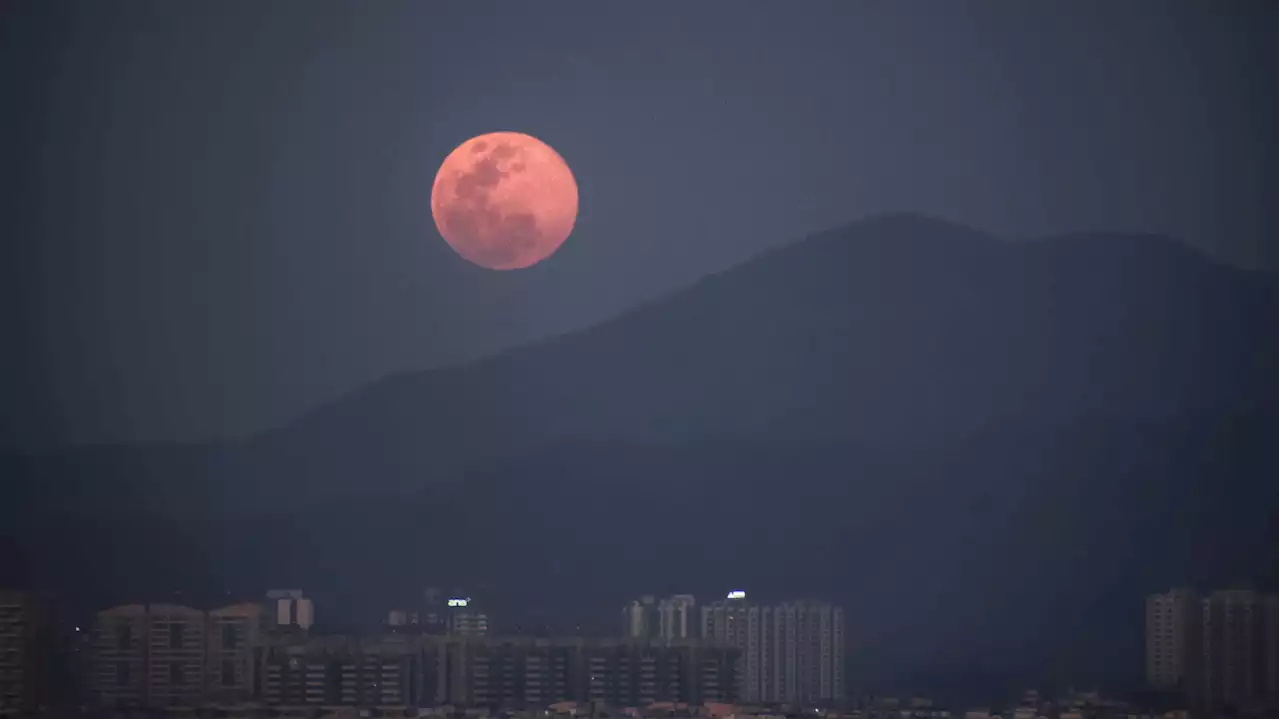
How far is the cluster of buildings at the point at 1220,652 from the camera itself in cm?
1566

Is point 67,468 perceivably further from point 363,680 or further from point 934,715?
point 934,715

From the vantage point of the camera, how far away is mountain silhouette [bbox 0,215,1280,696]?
19.4 m

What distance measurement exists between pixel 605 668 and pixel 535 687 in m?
0.52

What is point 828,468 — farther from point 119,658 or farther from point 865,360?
point 119,658

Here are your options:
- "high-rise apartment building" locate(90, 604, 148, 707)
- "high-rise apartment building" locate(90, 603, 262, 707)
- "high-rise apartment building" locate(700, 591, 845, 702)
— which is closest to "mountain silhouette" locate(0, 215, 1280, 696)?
"high-rise apartment building" locate(700, 591, 845, 702)

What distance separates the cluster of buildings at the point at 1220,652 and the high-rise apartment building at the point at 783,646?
2570mm

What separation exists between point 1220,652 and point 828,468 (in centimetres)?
740

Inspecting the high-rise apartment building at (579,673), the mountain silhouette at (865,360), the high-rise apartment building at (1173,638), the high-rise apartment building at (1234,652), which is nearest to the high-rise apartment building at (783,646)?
the high-rise apartment building at (579,673)

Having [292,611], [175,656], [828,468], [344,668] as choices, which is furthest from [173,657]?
[828,468]

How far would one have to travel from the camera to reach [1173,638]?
→ 17.4 metres

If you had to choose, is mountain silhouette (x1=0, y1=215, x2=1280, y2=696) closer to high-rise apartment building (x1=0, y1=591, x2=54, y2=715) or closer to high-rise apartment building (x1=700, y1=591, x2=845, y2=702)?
high-rise apartment building (x1=700, y1=591, x2=845, y2=702)

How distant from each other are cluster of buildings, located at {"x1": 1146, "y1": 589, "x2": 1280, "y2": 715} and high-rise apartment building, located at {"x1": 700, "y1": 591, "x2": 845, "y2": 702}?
257 cm

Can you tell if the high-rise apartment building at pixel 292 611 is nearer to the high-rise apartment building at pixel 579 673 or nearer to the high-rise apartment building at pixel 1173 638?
the high-rise apartment building at pixel 579 673

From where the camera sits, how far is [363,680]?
1487 centimetres
